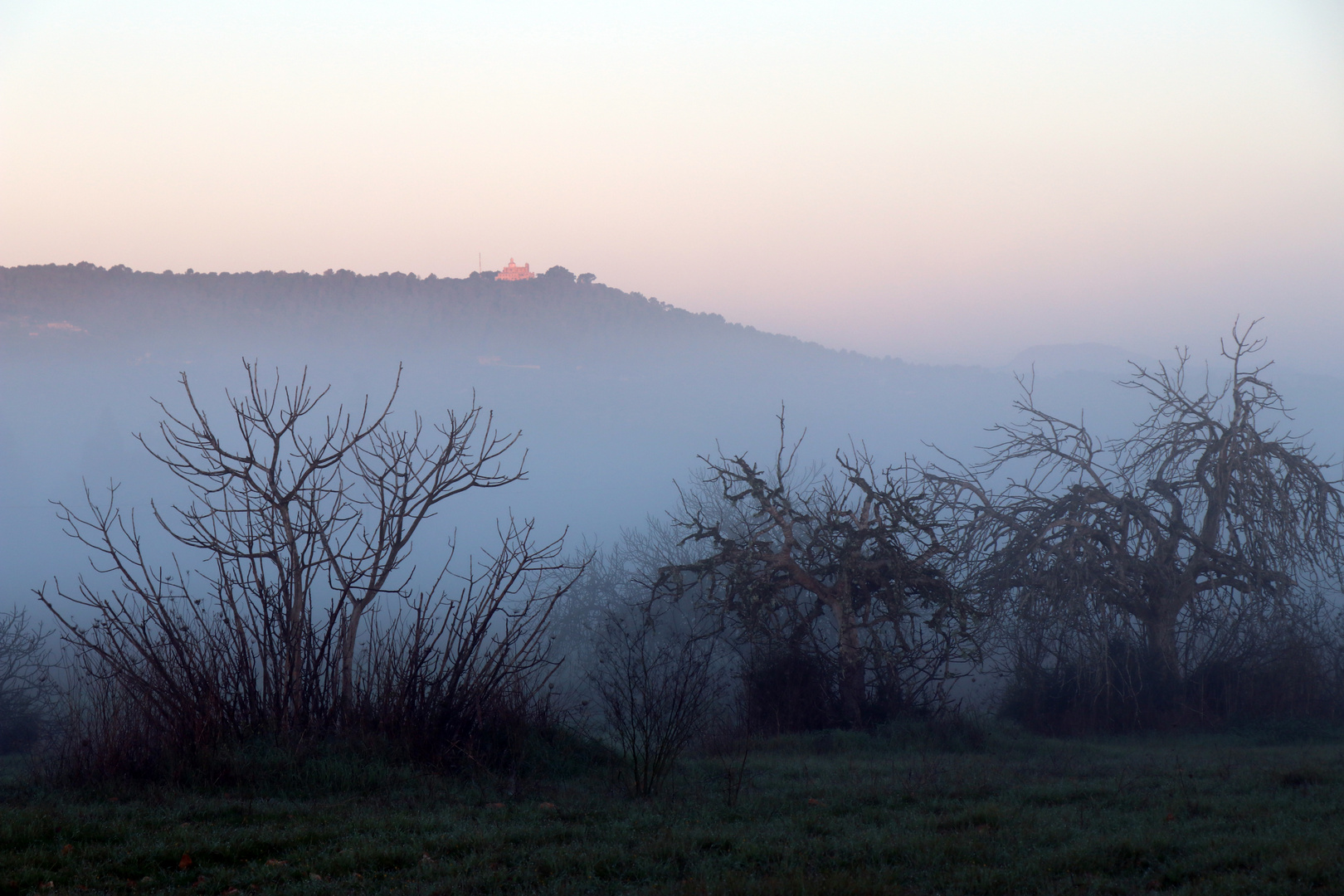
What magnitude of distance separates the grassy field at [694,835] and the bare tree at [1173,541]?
6567 mm

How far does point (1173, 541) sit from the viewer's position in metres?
15.6

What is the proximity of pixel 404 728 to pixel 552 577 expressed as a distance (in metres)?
25.7

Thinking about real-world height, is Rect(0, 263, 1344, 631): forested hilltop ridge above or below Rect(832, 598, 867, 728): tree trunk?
above

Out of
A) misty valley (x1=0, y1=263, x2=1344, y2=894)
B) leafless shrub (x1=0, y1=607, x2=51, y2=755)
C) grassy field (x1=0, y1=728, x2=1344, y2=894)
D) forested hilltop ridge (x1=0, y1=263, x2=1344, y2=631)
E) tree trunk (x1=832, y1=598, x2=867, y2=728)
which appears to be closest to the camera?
grassy field (x1=0, y1=728, x2=1344, y2=894)

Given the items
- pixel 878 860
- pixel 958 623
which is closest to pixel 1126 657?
pixel 958 623

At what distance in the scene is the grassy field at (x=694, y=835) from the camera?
15.9 feet

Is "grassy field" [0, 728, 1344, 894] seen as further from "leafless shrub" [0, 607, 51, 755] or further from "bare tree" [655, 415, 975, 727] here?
"leafless shrub" [0, 607, 51, 755]

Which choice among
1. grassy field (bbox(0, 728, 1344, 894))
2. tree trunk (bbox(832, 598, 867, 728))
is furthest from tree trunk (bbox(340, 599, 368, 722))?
tree trunk (bbox(832, 598, 867, 728))

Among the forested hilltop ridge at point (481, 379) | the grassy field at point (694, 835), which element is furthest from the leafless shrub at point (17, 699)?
the forested hilltop ridge at point (481, 379)

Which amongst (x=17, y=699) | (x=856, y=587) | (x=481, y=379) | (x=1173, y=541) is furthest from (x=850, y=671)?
(x=481, y=379)

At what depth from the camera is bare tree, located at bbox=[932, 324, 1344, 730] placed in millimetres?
15086

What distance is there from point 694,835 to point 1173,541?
1309 cm

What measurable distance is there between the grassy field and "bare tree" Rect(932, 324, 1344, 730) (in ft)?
21.5

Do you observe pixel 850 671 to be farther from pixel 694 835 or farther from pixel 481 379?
pixel 481 379
